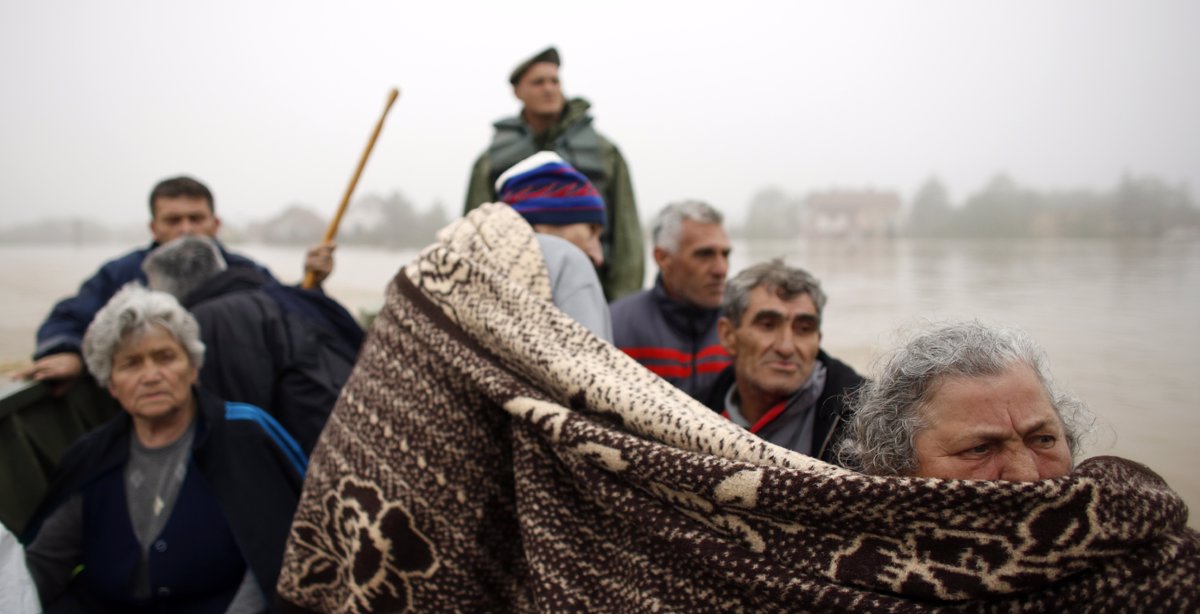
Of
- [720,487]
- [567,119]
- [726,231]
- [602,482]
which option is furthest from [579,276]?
[567,119]

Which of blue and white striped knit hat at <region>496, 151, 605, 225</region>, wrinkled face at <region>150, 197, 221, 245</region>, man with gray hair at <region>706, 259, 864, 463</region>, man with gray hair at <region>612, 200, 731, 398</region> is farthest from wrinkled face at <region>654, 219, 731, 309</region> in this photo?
wrinkled face at <region>150, 197, 221, 245</region>

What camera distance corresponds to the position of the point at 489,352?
5.07 feet

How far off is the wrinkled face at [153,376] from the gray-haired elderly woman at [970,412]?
6.41ft

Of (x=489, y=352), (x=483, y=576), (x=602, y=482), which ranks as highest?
(x=489, y=352)

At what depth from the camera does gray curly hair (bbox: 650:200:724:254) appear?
10.6 feet

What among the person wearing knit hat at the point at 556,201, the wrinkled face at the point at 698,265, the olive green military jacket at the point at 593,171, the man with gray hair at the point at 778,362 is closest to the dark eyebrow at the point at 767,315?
the man with gray hair at the point at 778,362

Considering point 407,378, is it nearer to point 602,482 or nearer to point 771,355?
point 602,482

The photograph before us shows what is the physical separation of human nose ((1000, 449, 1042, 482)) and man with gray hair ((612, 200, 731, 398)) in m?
1.83

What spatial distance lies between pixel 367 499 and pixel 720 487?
81 centimetres

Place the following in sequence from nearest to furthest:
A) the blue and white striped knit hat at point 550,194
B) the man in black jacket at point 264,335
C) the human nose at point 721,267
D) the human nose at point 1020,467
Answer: the human nose at point 1020,467 → the blue and white striped knit hat at point 550,194 → the man in black jacket at point 264,335 → the human nose at point 721,267

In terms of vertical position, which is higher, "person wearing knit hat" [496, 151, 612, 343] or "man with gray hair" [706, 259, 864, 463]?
"person wearing knit hat" [496, 151, 612, 343]

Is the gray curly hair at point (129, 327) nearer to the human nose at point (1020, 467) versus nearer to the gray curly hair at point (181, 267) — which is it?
the gray curly hair at point (181, 267)

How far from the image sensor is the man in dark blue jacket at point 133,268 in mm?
3143

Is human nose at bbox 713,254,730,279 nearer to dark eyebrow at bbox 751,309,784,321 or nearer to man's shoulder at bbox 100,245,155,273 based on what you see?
dark eyebrow at bbox 751,309,784,321
